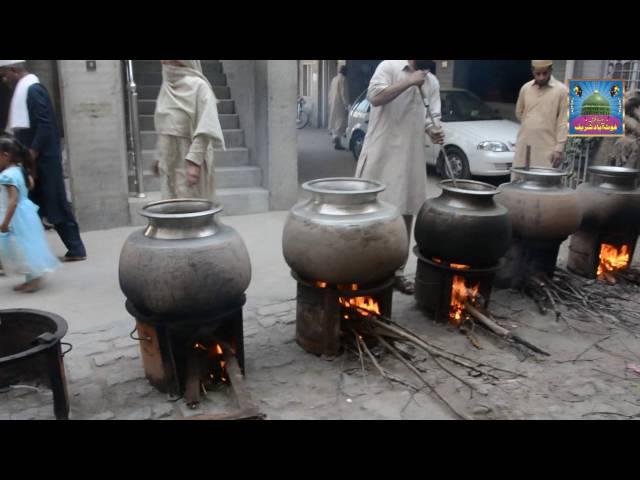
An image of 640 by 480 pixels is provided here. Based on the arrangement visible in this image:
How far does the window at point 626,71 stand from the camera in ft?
37.2

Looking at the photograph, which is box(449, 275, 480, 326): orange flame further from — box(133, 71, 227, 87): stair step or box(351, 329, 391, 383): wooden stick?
box(133, 71, 227, 87): stair step

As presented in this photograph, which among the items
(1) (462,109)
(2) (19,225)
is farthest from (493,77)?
(2) (19,225)

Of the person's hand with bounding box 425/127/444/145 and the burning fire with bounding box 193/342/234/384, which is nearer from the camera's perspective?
the burning fire with bounding box 193/342/234/384

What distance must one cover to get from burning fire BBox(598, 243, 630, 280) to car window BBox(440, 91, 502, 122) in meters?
5.99

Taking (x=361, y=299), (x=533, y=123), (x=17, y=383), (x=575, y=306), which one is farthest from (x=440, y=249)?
(x=17, y=383)

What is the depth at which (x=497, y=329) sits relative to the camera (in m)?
Result: 4.27

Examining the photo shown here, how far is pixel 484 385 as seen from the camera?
3.75m

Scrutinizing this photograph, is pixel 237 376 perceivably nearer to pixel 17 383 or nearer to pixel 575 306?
pixel 17 383

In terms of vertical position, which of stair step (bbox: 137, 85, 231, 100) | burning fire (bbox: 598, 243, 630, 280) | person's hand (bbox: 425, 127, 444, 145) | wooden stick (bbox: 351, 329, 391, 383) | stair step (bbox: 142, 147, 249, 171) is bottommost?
wooden stick (bbox: 351, 329, 391, 383)

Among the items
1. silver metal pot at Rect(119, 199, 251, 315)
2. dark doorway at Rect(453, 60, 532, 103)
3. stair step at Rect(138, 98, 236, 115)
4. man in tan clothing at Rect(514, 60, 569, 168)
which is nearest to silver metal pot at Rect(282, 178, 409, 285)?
silver metal pot at Rect(119, 199, 251, 315)

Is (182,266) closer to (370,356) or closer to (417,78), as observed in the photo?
(370,356)

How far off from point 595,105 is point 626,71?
20.0ft

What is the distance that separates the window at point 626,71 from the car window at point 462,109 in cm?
263

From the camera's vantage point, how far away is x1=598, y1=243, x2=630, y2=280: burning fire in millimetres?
5805
